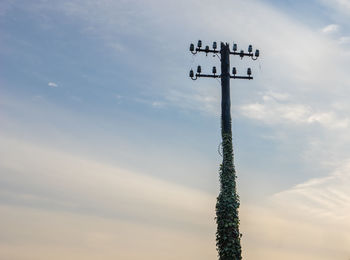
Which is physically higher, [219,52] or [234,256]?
[219,52]

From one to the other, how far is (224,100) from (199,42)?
10.8 feet

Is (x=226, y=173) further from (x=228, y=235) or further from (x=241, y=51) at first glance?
(x=241, y=51)

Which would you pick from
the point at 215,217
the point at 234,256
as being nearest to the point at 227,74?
the point at 215,217

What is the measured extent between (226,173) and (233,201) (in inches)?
57.1

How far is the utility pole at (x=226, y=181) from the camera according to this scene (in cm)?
2319

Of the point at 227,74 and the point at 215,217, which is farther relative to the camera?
the point at 227,74

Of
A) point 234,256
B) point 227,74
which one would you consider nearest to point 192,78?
point 227,74

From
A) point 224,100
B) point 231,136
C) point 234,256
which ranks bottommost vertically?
point 234,256

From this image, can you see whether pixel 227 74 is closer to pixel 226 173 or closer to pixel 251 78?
pixel 251 78

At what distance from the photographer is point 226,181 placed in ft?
79.4

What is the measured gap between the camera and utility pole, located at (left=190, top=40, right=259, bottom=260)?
76.1ft

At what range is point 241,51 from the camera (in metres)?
26.2

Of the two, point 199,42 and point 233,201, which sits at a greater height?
point 199,42

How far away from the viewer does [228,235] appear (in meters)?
23.2
